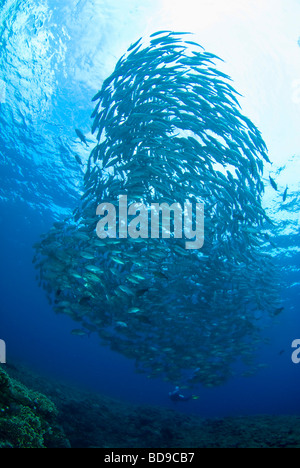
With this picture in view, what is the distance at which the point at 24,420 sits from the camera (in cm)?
509

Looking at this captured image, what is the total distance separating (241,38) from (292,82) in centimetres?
273

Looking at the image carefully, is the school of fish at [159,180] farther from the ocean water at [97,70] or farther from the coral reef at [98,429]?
the coral reef at [98,429]

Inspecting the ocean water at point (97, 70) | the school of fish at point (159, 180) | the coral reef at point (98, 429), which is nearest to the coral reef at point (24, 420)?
the coral reef at point (98, 429)

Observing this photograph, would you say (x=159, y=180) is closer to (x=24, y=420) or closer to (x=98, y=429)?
(x=24, y=420)

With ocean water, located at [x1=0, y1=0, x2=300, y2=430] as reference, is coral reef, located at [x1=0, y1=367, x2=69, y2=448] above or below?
below

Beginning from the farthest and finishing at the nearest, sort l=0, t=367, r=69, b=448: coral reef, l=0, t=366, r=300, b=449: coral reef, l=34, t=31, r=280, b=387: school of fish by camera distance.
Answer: l=34, t=31, r=280, b=387: school of fish
l=0, t=366, r=300, b=449: coral reef
l=0, t=367, r=69, b=448: coral reef

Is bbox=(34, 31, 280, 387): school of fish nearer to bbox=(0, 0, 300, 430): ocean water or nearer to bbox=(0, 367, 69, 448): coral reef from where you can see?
bbox=(0, 0, 300, 430): ocean water

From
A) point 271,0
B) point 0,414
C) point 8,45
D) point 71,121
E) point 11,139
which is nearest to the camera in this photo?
point 0,414

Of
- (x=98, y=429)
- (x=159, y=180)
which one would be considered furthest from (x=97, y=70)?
(x=98, y=429)

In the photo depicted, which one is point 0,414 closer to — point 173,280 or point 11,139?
point 173,280

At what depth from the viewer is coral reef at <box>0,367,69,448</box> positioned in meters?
4.61

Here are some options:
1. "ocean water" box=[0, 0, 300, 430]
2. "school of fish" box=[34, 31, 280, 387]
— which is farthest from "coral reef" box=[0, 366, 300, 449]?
"ocean water" box=[0, 0, 300, 430]
